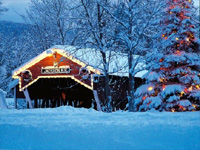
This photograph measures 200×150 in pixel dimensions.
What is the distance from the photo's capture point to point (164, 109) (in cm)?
1280

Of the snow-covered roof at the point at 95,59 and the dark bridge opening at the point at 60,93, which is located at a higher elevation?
the snow-covered roof at the point at 95,59

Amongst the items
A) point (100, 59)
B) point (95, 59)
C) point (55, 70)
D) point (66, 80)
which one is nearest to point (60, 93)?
point (66, 80)

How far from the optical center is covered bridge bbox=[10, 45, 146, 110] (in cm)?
1819

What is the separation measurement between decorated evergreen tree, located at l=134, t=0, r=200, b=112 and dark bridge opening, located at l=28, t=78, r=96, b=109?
25.9 ft

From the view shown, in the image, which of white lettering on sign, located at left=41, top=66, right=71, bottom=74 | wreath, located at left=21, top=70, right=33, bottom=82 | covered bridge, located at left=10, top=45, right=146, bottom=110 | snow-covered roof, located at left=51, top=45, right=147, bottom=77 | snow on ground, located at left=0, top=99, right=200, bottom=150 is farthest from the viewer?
wreath, located at left=21, top=70, right=33, bottom=82

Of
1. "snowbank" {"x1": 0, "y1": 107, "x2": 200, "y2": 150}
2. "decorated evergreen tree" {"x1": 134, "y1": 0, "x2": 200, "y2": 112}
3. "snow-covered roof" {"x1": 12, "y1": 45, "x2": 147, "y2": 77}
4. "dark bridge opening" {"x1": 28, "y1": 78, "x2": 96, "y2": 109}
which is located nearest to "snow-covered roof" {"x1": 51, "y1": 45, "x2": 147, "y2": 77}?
"snow-covered roof" {"x1": 12, "y1": 45, "x2": 147, "y2": 77}

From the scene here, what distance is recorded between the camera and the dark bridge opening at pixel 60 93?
20.9 meters

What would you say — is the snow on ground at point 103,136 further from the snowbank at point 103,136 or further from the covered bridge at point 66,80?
the covered bridge at point 66,80

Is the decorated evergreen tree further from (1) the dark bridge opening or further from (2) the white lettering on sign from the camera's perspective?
(1) the dark bridge opening

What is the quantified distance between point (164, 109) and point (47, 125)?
916 centimetres

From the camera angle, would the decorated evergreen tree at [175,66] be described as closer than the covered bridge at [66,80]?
Yes

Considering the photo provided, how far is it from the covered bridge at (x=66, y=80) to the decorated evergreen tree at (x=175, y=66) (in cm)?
450

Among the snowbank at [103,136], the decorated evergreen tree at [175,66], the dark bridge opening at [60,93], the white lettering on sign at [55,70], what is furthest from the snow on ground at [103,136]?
the dark bridge opening at [60,93]

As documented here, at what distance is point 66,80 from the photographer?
21.1 meters
